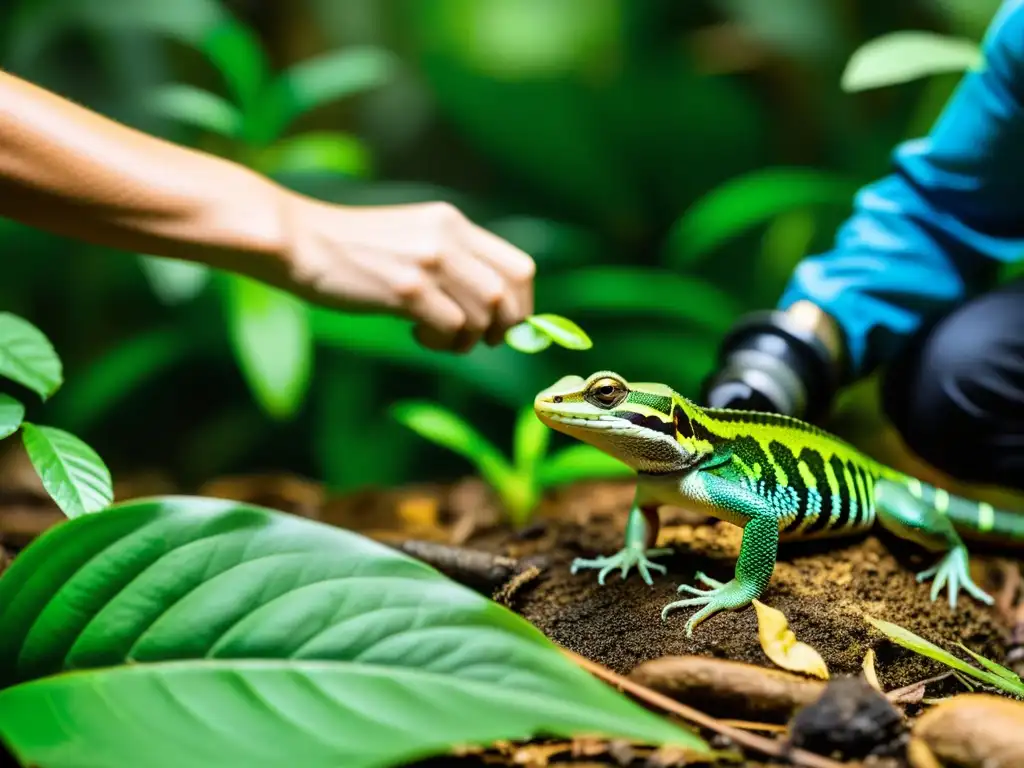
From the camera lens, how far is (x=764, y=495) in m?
2.05

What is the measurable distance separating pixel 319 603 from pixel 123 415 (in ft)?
13.2

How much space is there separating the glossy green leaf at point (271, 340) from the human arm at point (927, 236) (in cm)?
166

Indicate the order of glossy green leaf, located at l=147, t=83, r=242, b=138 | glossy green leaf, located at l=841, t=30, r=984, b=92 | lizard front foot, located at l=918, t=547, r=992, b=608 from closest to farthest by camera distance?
lizard front foot, located at l=918, t=547, r=992, b=608
glossy green leaf, located at l=841, t=30, r=984, b=92
glossy green leaf, located at l=147, t=83, r=242, b=138

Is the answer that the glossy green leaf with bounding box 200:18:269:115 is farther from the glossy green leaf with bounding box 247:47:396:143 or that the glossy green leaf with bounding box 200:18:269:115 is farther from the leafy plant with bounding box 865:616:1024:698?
the leafy plant with bounding box 865:616:1024:698

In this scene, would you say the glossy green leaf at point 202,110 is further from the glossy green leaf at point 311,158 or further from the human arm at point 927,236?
the human arm at point 927,236

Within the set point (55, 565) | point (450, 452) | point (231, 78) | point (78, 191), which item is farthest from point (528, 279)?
point (450, 452)

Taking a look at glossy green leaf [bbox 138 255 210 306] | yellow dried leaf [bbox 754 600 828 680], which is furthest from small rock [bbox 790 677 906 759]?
glossy green leaf [bbox 138 255 210 306]

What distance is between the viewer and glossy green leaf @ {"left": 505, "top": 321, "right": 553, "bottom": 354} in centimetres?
221

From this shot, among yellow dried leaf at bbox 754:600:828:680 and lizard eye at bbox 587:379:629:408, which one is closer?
yellow dried leaf at bbox 754:600:828:680

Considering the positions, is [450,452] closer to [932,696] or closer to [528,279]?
[528,279]

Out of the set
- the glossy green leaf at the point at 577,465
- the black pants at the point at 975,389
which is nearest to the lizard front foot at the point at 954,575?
the black pants at the point at 975,389

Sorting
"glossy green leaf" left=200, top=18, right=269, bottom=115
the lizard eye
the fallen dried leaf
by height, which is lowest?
the fallen dried leaf

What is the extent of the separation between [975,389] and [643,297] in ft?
5.68

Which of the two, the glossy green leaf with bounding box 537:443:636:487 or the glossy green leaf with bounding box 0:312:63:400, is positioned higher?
the glossy green leaf with bounding box 0:312:63:400
